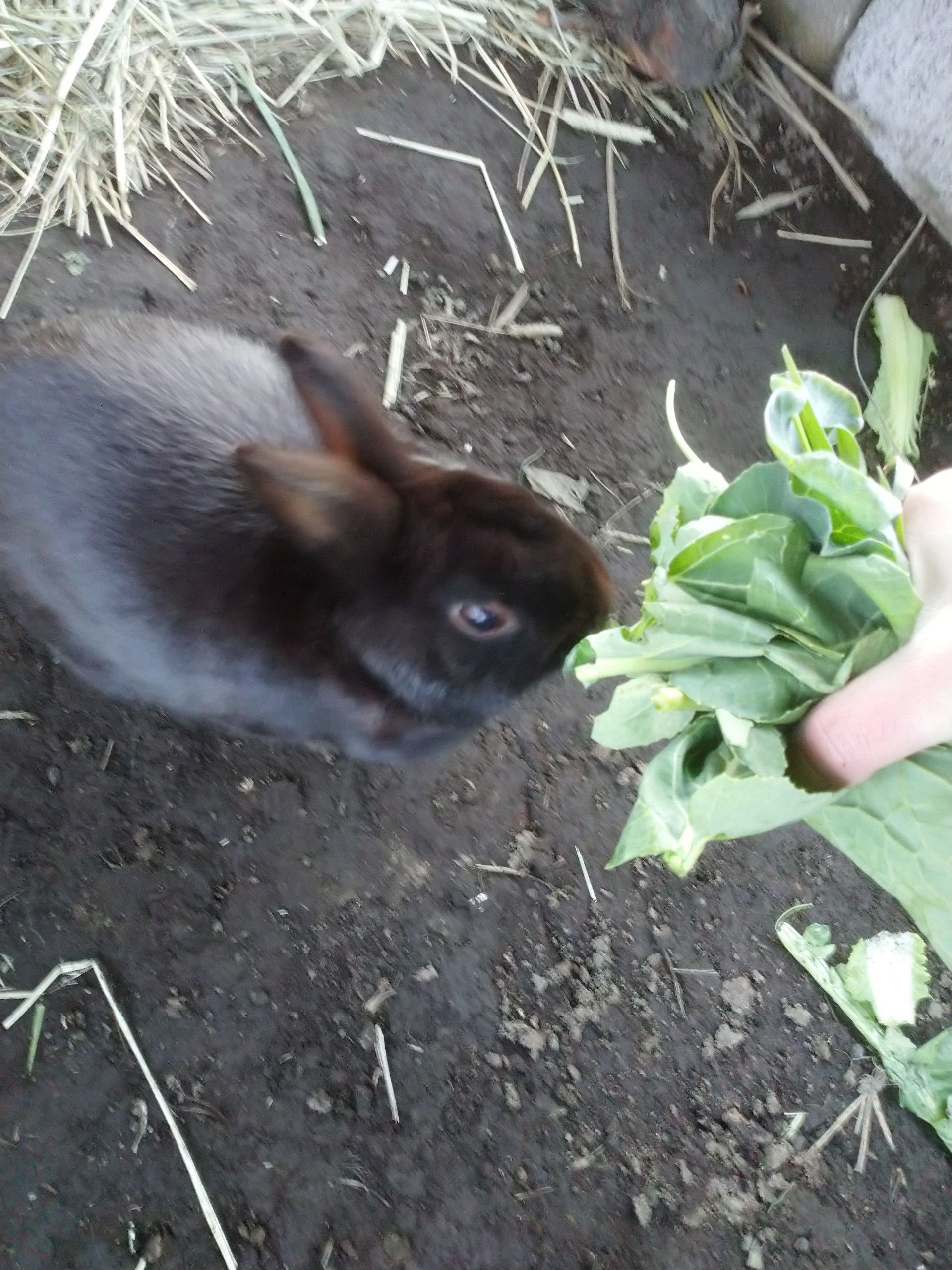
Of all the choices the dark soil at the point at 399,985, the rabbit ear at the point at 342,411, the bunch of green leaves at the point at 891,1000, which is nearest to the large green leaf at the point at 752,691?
the rabbit ear at the point at 342,411

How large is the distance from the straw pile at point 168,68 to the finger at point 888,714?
233cm

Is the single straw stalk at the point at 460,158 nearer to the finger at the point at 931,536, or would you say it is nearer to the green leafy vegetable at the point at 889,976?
the finger at the point at 931,536

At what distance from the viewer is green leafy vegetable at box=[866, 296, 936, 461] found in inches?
119

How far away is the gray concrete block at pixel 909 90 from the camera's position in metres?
3.08

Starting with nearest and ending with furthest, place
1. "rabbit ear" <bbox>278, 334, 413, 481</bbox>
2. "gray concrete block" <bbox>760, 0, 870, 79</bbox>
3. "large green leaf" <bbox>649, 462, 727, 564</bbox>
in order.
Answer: "large green leaf" <bbox>649, 462, 727, 564</bbox> → "rabbit ear" <bbox>278, 334, 413, 481</bbox> → "gray concrete block" <bbox>760, 0, 870, 79</bbox>

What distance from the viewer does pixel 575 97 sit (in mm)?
3303

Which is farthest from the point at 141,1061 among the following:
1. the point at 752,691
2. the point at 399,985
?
the point at 752,691

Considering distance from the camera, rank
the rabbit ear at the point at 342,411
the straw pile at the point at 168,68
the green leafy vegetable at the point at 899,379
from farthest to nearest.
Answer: the green leafy vegetable at the point at 899,379 < the straw pile at the point at 168,68 < the rabbit ear at the point at 342,411

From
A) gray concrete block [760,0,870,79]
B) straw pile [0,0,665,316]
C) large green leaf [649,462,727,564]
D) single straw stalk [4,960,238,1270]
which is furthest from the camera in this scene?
gray concrete block [760,0,870,79]

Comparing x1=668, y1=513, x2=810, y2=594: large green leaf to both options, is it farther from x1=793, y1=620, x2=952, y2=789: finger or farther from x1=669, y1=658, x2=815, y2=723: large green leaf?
x1=793, y1=620, x2=952, y2=789: finger

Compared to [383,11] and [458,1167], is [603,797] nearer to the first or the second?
[458,1167]

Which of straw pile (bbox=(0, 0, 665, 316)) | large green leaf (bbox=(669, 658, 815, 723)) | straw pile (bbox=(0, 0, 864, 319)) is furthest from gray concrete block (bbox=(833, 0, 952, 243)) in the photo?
large green leaf (bbox=(669, 658, 815, 723))

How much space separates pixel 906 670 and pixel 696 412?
6.06 feet

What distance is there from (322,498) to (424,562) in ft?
0.93
